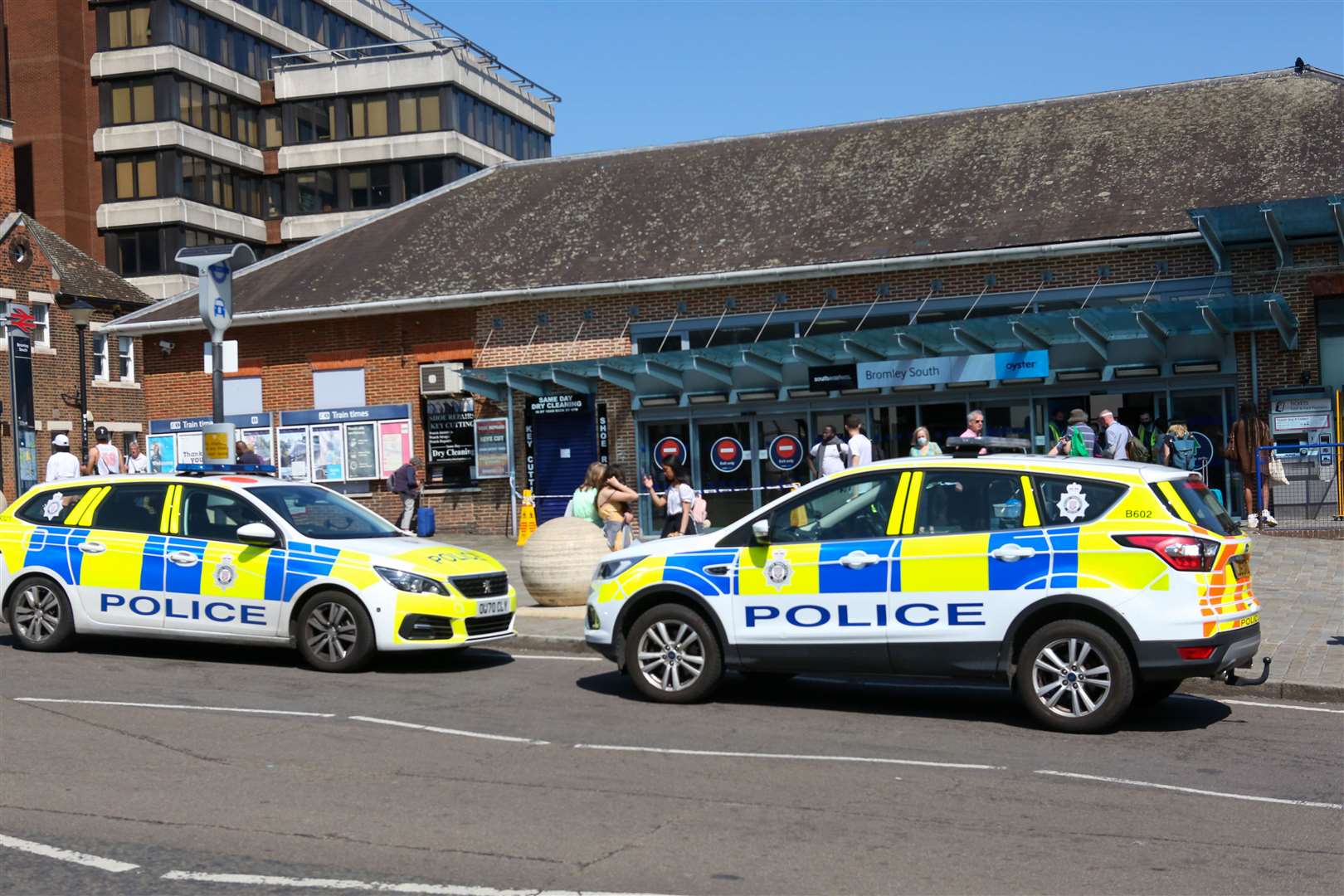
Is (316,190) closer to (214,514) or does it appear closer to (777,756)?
(214,514)

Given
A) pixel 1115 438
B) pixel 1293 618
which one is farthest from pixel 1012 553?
pixel 1115 438

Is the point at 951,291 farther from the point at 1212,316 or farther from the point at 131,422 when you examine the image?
the point at 131,422

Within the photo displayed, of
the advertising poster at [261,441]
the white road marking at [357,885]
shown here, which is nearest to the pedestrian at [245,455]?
the advertising poster at [261,441]

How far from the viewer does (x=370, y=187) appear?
59.9 metres

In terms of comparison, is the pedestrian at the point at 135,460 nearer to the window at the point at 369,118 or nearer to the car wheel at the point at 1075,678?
the car wheel at the point at 1075,678

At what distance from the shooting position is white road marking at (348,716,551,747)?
8.83 meters

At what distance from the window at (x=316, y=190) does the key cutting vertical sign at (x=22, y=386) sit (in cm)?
2034

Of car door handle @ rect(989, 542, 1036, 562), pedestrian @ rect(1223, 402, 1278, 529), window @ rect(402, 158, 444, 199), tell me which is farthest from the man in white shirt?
window @ rect(402, 158, 444, 199)

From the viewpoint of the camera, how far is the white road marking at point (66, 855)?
598 centimetres

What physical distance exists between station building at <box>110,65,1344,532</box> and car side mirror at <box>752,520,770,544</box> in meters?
12.8

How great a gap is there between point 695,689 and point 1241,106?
20193 millimetres

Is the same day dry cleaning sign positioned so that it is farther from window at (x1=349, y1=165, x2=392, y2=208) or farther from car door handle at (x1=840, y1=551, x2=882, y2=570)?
window at (x1=349, y1=165, x2=392, y2=208)

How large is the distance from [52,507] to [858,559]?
761 centimetres

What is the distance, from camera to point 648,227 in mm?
27953
